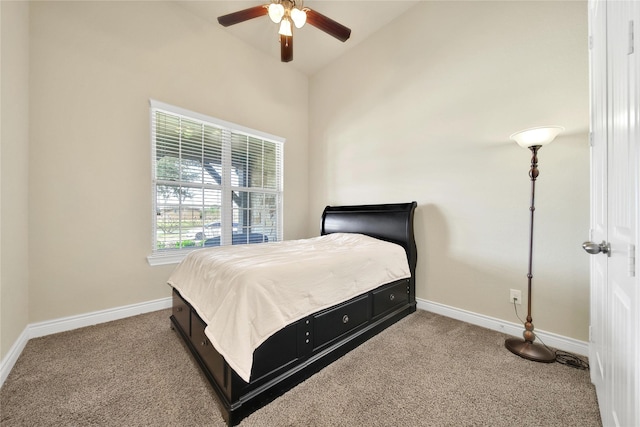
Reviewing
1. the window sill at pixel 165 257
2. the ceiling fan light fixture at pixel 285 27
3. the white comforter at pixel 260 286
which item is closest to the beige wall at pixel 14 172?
the window sill at pixel 165 257

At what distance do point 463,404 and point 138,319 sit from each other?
2.83 meters

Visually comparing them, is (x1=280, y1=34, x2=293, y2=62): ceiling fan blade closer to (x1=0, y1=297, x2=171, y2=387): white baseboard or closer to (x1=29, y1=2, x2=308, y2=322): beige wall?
(x1=29, y1=2, x2=308, y2=322): beige wall

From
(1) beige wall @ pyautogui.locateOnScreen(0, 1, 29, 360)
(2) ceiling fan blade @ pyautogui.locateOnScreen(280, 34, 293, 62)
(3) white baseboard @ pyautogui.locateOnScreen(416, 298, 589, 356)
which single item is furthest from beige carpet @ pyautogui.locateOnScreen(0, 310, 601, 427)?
(2) ceiling fan blade @ pyautogui.locateOnScreen(280, 34, 293, 62)

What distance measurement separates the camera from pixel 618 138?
940mm

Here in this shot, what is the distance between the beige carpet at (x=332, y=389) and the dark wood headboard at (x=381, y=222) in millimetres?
978

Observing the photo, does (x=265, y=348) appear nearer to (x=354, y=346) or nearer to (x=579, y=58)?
(x=354, y=346)

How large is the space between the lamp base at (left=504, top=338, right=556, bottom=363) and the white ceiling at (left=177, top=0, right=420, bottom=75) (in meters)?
3.60

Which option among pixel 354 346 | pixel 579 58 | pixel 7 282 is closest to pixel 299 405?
pixel 354 346

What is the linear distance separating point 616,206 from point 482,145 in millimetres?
1497

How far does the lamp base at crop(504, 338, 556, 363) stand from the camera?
5.70 ft

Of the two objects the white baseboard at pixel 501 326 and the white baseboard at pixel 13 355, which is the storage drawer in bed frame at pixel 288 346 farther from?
the white baseboard at pixel 13 355

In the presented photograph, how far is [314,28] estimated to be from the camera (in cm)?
316

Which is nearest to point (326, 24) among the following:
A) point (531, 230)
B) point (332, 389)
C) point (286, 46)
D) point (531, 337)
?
point (286, 46)

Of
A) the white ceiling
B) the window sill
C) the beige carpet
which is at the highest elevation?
the white ceiling
